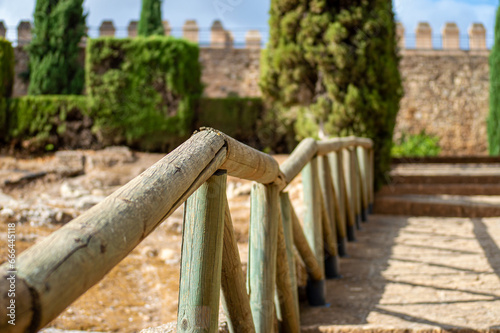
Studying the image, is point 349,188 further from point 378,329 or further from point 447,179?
point 447,179

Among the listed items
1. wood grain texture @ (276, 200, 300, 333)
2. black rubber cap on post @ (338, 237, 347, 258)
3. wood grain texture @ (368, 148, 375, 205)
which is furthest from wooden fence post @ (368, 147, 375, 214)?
wood grain texture @ (276, 200, 300, 333)

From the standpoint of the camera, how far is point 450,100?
1598cm

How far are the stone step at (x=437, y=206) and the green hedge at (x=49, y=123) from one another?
6553 mm

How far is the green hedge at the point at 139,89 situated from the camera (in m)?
9.54

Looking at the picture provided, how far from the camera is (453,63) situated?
632 inches

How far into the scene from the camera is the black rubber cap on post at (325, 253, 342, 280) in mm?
3010

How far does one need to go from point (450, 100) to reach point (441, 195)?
11.0 m

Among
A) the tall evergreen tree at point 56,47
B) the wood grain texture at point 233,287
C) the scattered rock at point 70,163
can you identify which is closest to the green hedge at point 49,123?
the scattered rock at point 70,163

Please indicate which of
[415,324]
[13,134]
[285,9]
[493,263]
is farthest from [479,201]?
[13,134]

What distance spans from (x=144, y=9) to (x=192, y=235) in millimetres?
15590

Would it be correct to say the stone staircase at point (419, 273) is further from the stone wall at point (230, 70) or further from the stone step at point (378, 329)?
the stone wall at point (230, 70)

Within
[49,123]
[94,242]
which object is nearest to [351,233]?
[94,242]

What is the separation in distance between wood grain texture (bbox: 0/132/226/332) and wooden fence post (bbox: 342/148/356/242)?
308 centimetres

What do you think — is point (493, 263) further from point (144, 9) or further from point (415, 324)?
point (144, 9)
